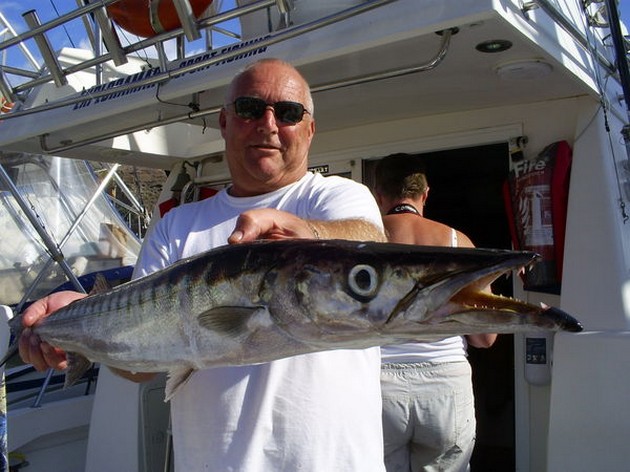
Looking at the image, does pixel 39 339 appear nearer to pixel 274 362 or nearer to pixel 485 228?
pixel 274 362

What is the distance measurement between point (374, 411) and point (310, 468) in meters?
0.29

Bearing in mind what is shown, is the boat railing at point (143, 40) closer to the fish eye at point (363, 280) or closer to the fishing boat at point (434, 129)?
the fishing boat at point (434, 129)

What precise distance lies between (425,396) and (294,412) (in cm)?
171

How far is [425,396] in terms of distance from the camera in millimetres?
3480

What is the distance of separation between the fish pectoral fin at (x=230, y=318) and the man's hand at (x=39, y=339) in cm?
90

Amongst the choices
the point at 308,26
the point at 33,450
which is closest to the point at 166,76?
the point at 308,26

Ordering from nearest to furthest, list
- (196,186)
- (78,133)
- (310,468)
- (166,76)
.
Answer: (310,468) → (166,76) → (78,133) → (196,186)

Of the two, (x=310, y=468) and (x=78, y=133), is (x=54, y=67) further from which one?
(x=310, y=468)

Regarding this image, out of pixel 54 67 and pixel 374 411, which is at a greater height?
pixel 54 67

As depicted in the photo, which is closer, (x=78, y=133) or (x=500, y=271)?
(x=500, y=271)

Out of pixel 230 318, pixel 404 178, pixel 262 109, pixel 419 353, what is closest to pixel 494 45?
pixel 404 178

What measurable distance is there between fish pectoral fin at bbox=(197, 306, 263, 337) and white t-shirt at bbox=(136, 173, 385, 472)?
45 cm

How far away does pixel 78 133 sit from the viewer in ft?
15.6

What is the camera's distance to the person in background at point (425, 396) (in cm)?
349
